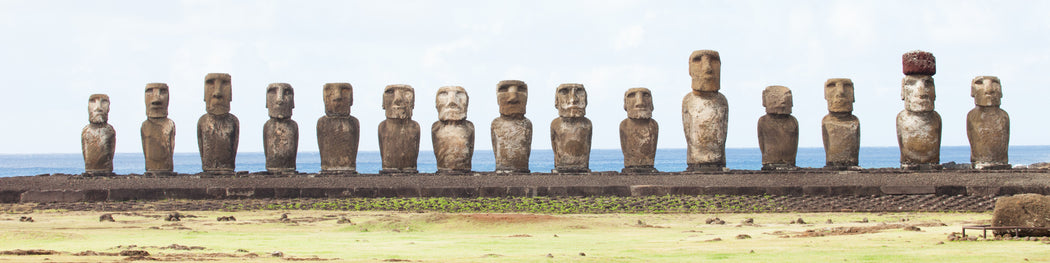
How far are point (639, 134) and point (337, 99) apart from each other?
501 cm

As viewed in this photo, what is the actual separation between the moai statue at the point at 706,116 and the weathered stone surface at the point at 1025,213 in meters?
10.2

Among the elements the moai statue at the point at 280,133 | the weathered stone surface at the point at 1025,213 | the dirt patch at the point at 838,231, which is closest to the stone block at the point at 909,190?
the dirt patch at the point at 838,231

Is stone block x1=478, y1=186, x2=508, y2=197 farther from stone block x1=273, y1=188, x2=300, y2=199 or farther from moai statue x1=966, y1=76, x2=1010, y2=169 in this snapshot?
moai statue x1=966, y1=76, x2=1010, y2=169

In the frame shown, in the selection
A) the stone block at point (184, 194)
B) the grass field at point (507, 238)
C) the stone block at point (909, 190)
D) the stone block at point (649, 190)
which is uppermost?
the stone block at point (909, 190)

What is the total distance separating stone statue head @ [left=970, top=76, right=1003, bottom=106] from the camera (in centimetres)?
2120

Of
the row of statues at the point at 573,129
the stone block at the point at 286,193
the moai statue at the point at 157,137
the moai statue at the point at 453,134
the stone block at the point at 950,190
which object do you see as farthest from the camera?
the moai statue at the point at 157,137

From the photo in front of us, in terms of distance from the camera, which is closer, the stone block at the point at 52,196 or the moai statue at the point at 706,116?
the stone block at the point at 52,196

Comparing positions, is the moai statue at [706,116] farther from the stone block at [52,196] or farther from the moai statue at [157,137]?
the stone block at [52,196]

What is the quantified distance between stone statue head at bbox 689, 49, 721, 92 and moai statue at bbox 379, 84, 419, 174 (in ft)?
15.4

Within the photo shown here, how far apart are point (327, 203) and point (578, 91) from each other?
5.24 metres

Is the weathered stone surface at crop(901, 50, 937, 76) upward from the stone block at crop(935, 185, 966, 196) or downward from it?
upward

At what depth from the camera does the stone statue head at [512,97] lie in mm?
21312

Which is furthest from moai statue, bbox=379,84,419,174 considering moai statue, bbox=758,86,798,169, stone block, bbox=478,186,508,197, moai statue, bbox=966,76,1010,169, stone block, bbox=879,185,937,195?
moai statue, bbox=966,76,1010,169

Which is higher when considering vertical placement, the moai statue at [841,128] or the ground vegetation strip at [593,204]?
the moai statue at [841,128]
